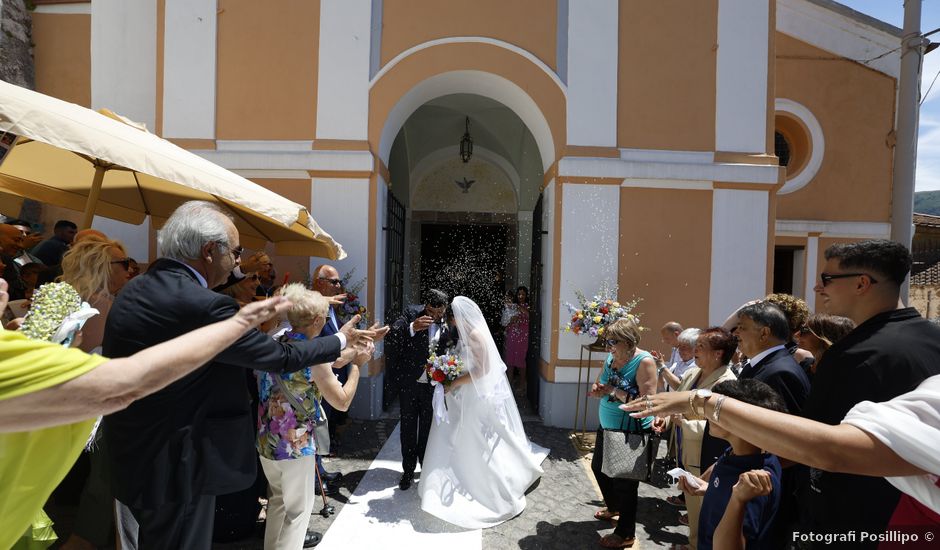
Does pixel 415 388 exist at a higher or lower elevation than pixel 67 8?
lower

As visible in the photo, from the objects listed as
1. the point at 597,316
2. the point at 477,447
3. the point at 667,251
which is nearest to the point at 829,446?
the point at 477,447

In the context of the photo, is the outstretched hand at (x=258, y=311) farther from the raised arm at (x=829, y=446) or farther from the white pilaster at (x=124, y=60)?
the white pilaster at (x=124, y=60)

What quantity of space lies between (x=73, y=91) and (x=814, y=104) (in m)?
13.4

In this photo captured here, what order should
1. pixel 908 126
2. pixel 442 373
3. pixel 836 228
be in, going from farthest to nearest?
pixel 836 228 → pixel 908 126 → pixel 442 373

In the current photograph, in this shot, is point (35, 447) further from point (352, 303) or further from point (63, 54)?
point (63, 54)

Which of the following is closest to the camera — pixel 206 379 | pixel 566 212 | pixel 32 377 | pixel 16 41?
pixel 32 377

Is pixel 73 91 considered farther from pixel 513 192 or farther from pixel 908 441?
pixel 908 441

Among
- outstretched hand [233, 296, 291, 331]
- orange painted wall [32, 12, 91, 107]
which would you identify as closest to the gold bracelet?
outstretched hand [233, 296, 291, 331]

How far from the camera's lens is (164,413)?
2.09m

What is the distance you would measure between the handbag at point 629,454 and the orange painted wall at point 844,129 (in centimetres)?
822

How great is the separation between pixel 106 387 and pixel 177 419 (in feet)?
3.54

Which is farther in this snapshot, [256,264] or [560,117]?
[560,117]

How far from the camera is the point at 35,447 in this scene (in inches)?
53.8

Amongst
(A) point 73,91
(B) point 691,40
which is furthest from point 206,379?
(A) point 73,91
